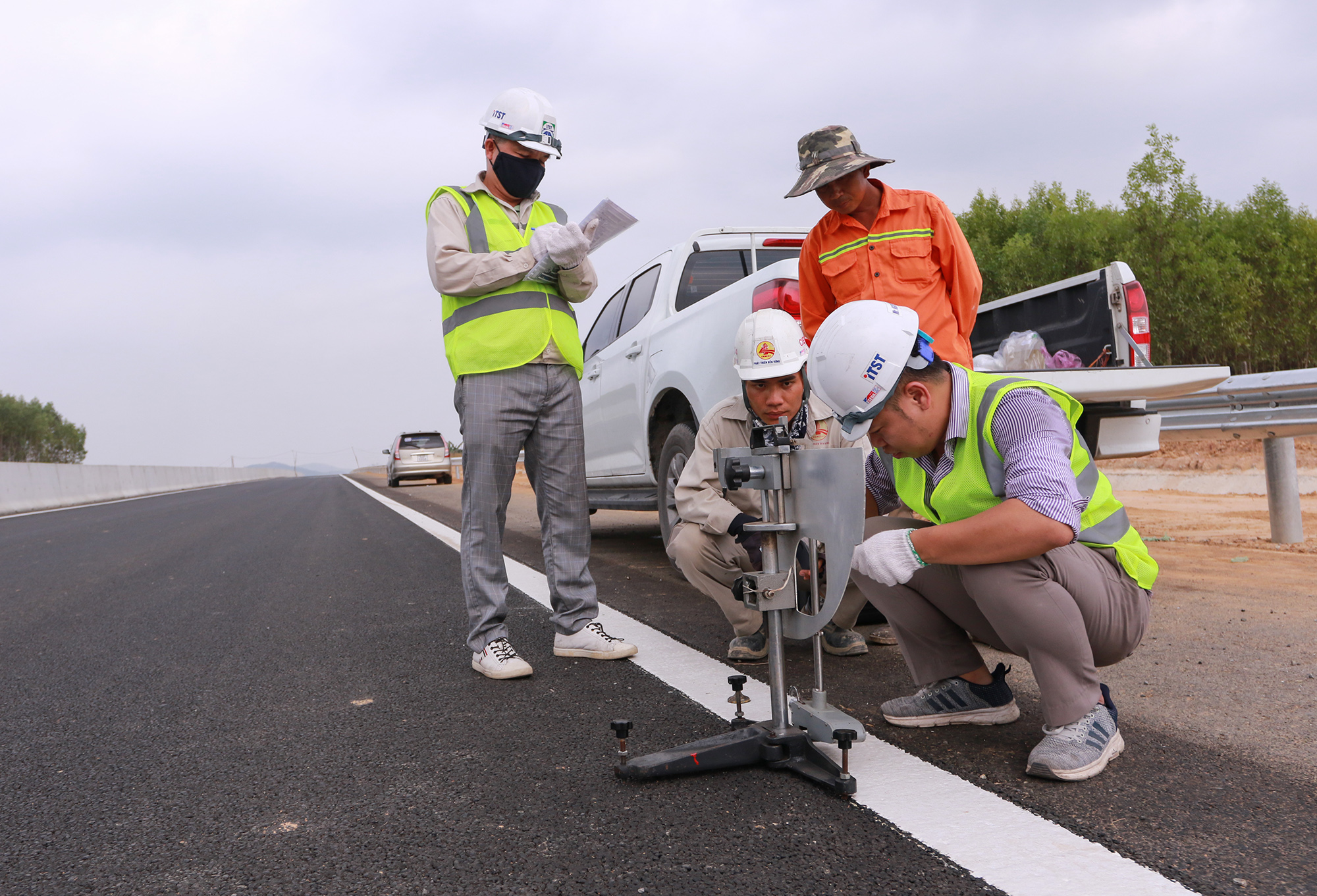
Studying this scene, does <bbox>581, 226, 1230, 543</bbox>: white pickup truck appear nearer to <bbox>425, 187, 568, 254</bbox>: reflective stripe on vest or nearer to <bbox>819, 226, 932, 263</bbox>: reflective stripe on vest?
<bbox>819, 226, 932, 263</bbox>: reflective stripe on vest

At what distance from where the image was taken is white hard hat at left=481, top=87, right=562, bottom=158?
3.40 metres

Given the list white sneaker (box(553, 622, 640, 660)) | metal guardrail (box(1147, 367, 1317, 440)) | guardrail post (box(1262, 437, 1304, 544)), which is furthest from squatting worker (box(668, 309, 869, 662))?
guardrail post (box(1262, 437, 1304, 544))

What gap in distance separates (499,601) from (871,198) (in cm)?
238

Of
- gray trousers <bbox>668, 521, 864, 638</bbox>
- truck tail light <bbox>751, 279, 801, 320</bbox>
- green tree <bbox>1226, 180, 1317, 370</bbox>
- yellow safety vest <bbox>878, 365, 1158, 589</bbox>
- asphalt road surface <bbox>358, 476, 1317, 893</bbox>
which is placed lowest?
asphalt road surface <bbox>358, 476, 1317, 893</bbox>

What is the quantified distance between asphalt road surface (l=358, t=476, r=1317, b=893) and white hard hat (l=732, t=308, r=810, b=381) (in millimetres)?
1124

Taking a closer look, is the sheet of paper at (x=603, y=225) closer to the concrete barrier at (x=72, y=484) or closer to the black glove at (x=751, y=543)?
the black glove at (x=751, y=543)

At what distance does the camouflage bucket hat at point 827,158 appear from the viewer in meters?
3.75

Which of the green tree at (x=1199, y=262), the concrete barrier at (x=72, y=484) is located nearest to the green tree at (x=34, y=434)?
the concrete barrier at (x=72, y=484)

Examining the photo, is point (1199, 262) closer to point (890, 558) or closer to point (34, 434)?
point (890, 558)

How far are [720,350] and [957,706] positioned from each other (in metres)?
2.22

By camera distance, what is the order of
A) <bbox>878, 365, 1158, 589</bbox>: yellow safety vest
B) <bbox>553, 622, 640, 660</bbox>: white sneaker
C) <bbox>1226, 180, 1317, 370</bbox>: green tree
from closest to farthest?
<bbox>878, 365, 1158, 589</bbox>: yellow safety vest → <bbox>553, 622, 640, 660</bbox>: white sneaker → <bbox>1226, 180, 1317, 370</bbox>: green tree

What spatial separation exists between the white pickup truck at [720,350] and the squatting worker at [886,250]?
0.25 metres

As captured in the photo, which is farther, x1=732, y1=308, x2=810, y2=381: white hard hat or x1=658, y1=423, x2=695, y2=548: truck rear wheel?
x1=658, y1=423, x2=695, y2=548: truck rear wheel

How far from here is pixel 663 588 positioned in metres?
5.31
